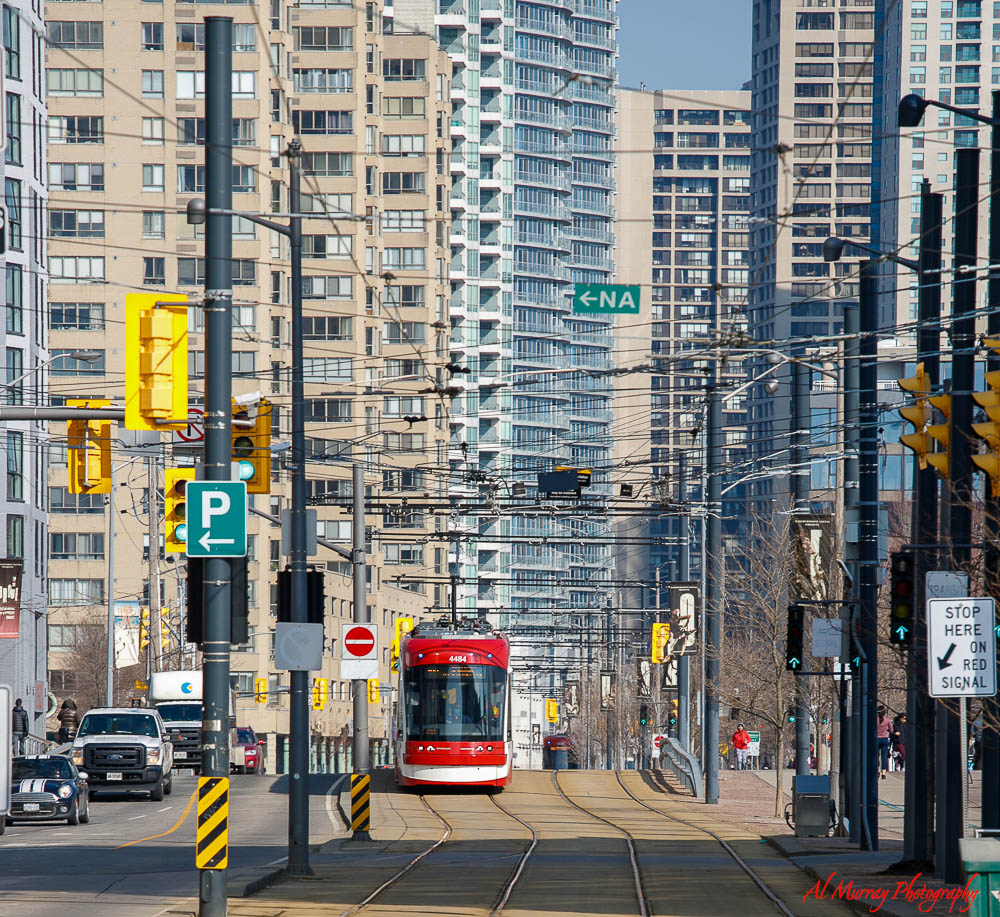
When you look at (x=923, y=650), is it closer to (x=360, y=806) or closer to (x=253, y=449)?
(x=253, y=449)

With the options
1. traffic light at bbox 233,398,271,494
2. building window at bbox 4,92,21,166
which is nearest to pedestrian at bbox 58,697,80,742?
building window at bbox 4,92,21,166

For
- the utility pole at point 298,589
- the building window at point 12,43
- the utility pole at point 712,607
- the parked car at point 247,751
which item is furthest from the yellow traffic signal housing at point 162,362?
the building window at point 12,43

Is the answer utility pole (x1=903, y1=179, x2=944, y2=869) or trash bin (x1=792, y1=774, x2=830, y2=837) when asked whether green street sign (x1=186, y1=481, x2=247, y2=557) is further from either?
trash bin (x1=792, y1=774, x2=830, y2=837)

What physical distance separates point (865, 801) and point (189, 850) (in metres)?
10.9

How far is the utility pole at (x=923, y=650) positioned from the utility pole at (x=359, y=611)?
10178 mm

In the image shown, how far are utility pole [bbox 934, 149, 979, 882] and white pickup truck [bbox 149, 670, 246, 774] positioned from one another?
37302mm

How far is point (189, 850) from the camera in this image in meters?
30.0

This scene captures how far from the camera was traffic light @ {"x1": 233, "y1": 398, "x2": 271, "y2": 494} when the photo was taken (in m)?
24.4

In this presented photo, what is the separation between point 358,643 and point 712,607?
60.4 ft

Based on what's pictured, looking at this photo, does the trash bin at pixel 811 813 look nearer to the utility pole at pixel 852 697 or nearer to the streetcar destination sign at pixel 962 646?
the utility pole at pixel 852 697

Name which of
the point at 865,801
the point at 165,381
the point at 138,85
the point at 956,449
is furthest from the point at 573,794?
the point at 138,85

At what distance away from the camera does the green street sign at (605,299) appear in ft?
67.5

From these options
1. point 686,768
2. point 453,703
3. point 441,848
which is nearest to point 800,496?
point 453,703

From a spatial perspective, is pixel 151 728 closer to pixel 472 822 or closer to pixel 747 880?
pixel 472 822
